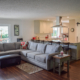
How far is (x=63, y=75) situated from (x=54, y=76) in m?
0.33

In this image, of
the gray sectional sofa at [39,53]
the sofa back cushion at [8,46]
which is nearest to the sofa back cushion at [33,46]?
the gray sectional sofa at [39,53]

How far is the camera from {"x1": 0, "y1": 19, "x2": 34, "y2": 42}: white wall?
24.3 feet

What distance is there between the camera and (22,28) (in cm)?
782

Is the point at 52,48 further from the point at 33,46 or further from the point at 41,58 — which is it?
the point at 33,46

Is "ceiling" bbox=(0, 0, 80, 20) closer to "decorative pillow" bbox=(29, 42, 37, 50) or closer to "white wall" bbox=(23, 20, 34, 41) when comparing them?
"decorative pillow" bbox=(29, 42, 37, 50)

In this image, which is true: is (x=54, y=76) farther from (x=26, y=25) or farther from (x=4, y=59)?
(x=26, y=25)

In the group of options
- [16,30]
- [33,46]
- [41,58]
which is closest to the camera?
[41,58]

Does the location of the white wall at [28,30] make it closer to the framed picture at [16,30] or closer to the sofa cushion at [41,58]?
the framed picture at [16,30]

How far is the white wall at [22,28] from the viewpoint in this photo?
7418 millimetres

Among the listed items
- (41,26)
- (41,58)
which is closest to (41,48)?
(41,58)

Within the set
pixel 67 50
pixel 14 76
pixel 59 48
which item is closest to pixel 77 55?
pixel 67 50

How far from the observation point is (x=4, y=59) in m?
4.41

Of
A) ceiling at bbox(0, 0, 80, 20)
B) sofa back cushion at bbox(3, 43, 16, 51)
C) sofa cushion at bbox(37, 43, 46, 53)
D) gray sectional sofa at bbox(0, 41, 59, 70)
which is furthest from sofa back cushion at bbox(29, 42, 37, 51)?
ceiling at bbox(0, 0, 80, 20)

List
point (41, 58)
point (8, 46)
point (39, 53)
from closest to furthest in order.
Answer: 1. point (41, 58)
2. point (39, 53)
3. point (8, 46)
